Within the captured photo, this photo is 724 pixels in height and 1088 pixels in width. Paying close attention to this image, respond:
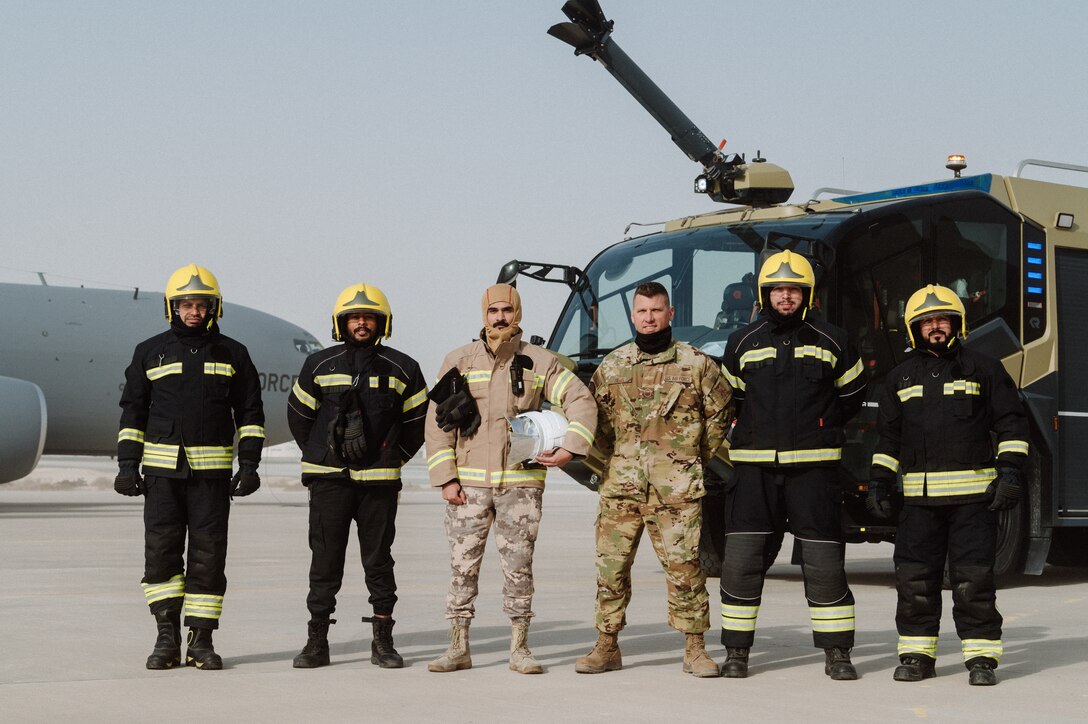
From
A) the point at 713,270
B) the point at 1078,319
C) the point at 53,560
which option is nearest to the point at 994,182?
the point at 1078,319

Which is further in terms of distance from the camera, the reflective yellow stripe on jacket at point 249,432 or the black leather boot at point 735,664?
the reflective yellow stripe on jacket at point 249,432

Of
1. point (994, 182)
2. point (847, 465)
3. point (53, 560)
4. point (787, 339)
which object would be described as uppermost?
point (994, 182)

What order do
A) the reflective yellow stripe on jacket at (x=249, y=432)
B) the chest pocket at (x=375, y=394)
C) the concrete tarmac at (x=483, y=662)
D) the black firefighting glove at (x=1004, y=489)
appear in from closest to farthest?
the concrete tarmac at (x=483, y=662) < the black firefighting glove at (x=1004, y=489) < the chest pocket at (x=375, y=394) < the reflective yellow stripe on jacket at (x=249, y=432)

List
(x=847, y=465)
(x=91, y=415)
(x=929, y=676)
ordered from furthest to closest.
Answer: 1. (x=91, y=415)
2. (x=847, y=465)
3. (x=929, y=676)

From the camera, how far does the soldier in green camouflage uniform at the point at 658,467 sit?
25.5 ft

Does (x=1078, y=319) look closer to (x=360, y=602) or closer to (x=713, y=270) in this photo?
(x=713, y=270)

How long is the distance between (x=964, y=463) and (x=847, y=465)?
427 cm

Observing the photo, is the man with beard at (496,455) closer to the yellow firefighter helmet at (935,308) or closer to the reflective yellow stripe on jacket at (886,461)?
the reflective yellow stripe on jacket at (886,461)

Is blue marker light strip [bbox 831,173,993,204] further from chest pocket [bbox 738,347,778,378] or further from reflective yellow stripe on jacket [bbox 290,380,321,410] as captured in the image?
reflective yellow stripe on jacket [bbox 290,380,321,410]

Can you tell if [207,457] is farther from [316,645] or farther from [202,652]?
[316,645]

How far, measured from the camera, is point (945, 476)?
7770 mm

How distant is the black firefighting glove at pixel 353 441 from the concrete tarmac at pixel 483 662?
1.16 m

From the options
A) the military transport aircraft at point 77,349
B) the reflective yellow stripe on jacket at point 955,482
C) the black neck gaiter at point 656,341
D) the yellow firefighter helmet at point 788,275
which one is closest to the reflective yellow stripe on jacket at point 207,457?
the black neck gaiter at point 656,341

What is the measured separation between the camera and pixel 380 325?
829 centimetres
